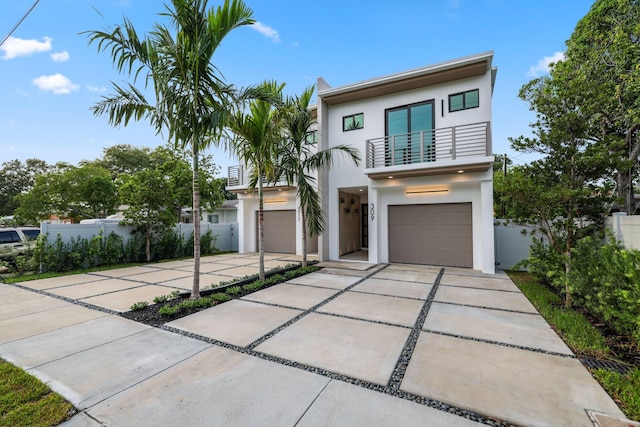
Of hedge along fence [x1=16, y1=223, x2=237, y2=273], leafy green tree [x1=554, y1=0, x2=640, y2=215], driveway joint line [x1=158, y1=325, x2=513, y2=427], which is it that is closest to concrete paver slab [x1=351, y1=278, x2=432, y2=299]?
driveway joint line [x1=158, y1=325, x2=513, y2=427]

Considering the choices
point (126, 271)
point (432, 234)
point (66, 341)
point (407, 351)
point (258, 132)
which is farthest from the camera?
point (432, 234)

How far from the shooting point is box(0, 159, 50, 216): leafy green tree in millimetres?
23066

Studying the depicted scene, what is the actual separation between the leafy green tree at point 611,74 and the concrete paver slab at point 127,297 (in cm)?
902

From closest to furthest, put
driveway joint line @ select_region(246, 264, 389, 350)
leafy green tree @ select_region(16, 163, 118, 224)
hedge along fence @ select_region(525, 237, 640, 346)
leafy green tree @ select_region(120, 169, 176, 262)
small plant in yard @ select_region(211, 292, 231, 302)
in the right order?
hedge along fence @ select_region(525, 237, 640, 346) < driveway joint line @ select_region(246, 264, 389, 350) < small plant in yard @ select_region(211, 292, 231, 302) < leafy green tree @ select_region(120, 169, 176, 262) < leafy green tree @ select_region(16, 163, 118, 224)

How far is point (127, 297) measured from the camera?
550 cm

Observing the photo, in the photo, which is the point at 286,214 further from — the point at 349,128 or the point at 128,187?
the point at 128,187

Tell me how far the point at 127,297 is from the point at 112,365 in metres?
3.22

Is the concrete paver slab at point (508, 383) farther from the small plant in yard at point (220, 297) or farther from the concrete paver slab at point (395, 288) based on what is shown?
the small plant in yard at point (220, 297)

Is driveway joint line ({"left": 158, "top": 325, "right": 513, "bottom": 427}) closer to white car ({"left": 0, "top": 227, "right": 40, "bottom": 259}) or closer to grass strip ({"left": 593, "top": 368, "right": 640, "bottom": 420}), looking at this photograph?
grass strip ({"left": 593, "top": 368, "right": 640, "bottom": 420})

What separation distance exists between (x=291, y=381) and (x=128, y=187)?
11299 millimetres

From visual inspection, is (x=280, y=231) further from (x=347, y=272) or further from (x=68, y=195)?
(x=68, y=195)

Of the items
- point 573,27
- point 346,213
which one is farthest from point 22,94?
point 573,27

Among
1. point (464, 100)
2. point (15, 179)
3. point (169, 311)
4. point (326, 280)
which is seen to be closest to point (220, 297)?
Result: point (169, 311)

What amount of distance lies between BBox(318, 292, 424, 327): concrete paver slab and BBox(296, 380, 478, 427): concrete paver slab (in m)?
1.88
